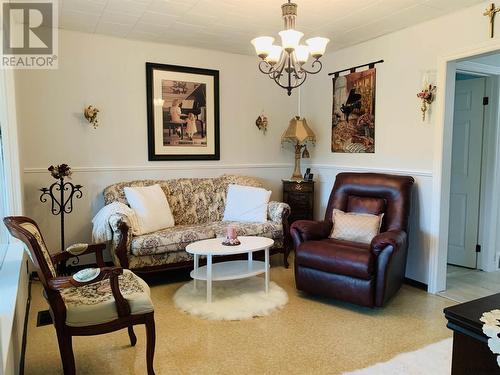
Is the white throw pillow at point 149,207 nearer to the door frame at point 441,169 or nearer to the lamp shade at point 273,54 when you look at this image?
the lamp shade at point 273,54

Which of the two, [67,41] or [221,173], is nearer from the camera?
[67,41]

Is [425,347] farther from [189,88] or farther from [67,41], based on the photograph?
[67,41]

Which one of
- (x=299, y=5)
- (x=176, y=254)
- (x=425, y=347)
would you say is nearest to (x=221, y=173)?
(x=176, y=254)

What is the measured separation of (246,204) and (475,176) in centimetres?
257

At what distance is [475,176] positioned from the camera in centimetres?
413

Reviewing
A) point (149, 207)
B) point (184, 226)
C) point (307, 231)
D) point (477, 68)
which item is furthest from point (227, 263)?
point (477, 68)

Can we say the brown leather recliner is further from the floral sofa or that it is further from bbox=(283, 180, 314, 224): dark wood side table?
bbox=(283, 180, 314, 224): dark wood side table

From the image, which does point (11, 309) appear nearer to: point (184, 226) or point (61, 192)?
point (61, 192)

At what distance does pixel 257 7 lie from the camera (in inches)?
124

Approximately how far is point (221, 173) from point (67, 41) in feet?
7.29

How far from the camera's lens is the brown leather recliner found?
289 centimetres

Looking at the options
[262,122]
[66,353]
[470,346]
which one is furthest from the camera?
[262,122]

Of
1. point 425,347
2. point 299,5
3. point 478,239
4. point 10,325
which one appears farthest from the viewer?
point 478,239

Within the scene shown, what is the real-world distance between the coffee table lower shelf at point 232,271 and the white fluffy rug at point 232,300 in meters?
0.20
